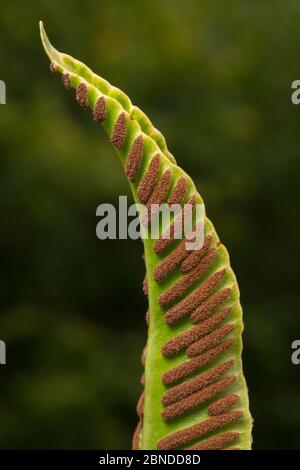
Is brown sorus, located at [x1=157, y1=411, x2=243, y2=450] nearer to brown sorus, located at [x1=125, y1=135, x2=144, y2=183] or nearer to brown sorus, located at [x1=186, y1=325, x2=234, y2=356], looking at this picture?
brown sorus, located at [x1=186, y1=325, x2=234, y2=356]

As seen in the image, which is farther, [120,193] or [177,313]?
[120,193]

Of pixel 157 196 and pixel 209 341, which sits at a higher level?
pixel 157 196

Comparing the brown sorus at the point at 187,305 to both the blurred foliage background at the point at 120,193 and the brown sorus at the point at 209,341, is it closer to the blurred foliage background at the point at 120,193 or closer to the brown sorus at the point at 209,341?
the brown sorus at the point at 209,341

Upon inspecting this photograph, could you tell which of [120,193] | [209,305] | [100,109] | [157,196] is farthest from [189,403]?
[120,193]

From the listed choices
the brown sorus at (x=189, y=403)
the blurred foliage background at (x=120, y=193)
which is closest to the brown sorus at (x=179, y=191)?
the brown sorus at (x=189, y=403)

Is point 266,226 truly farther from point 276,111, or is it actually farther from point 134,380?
point 134,380

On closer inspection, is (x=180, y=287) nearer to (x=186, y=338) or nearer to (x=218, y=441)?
(x=186, y=338)
